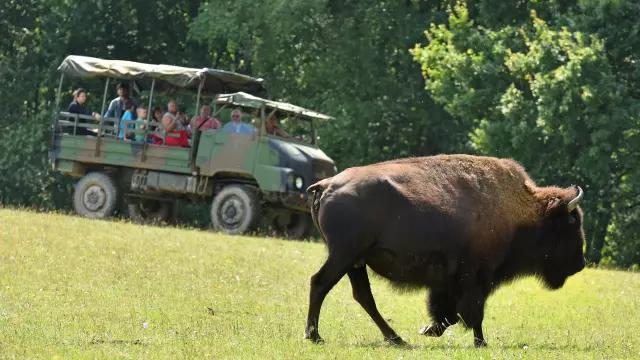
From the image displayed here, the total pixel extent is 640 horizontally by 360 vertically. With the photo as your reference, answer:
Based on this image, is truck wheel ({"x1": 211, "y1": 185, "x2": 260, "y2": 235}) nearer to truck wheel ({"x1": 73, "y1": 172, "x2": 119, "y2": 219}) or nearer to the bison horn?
truck wheel ({"x1": 73, "y1": 172, "x2": 119, "y2": 219})

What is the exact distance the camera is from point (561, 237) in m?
11.4

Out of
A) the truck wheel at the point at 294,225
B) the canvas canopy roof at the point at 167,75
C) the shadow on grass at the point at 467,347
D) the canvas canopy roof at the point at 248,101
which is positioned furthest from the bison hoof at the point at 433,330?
the canvas canopy roof at the point at 167,75

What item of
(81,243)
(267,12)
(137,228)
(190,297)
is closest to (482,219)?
(190,297)

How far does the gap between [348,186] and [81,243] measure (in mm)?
8145

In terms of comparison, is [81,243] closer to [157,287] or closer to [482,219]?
[157,287]

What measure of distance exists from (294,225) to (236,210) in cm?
185

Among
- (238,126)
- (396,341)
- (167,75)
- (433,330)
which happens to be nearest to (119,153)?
(167,75)

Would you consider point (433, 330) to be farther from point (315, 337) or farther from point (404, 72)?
point (404, 72)

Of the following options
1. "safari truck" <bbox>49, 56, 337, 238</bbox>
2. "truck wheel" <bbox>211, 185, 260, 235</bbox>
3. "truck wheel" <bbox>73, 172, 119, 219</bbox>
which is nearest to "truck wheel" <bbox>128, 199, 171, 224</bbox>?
"safari truck" <bbox>49, 56, 337, 238</bbox>

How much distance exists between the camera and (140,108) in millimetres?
24672

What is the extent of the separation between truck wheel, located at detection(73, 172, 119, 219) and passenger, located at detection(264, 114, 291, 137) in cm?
366

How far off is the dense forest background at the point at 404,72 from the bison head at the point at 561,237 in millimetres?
14115

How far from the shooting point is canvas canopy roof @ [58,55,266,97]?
24359 millimetres

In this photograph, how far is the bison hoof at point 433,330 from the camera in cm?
1095
